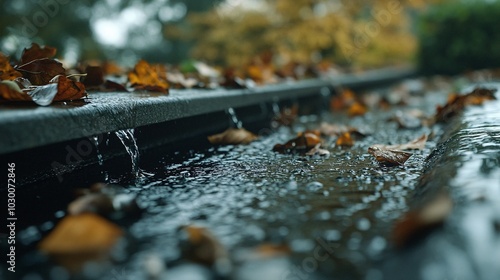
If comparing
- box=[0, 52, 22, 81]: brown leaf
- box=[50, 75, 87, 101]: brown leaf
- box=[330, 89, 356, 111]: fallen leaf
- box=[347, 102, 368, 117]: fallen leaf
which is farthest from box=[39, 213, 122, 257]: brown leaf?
box=[330, 89, 356, 111]: fallen leaf

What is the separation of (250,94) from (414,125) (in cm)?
86

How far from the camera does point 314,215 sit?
89 centimetres

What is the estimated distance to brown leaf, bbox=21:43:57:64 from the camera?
1.64 meters

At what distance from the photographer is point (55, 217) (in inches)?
37.8

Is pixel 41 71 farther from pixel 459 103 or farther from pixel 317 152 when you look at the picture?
pixel 459 103

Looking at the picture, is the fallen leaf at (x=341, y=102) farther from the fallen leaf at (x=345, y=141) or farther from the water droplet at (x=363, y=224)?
the water droplet at (x=363, y=224)

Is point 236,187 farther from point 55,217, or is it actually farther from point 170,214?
point 55,217

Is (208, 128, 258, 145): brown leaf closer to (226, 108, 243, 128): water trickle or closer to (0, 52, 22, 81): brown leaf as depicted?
(226, 108, 243, 128): water trickle

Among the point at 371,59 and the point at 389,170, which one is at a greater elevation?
the point at 389,170

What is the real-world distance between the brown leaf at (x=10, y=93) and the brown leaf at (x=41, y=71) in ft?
1.39

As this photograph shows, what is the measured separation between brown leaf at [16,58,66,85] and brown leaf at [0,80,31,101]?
425mm

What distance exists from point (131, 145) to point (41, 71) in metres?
0.45

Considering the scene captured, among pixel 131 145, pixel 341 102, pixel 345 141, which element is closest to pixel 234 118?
pixel 345 141

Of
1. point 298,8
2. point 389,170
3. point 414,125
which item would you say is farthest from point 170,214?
point 298,8
